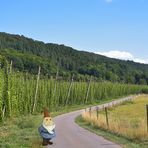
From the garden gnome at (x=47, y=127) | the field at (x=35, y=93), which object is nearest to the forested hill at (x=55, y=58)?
the field at (x=35, y=93)

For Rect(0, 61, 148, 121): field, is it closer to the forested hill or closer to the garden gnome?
the forested hill

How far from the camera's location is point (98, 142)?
70.5ft

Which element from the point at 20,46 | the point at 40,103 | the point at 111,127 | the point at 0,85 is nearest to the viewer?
the point at 111,127

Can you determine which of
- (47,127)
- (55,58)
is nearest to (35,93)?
(47,127)

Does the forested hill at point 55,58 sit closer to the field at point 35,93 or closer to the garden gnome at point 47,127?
the field at point 35,93

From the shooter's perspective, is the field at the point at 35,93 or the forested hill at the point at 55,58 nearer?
the field at the point at 35,93

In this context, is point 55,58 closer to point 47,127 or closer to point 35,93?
point 35,93

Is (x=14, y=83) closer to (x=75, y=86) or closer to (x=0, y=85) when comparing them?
(x=0, y=85)

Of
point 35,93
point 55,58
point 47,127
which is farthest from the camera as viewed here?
point 55,58

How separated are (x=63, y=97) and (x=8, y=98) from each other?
114 ft

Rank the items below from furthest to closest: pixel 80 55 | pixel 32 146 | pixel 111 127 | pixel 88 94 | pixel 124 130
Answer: pixel 80 55
pixel 88 94
pixel 111 127
pixel 124 130
pixel 32 146

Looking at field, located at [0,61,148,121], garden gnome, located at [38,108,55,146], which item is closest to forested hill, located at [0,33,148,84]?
field, located at [0,61,148,121]

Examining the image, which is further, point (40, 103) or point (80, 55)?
point (80, 55)

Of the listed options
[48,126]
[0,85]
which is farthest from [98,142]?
[0,85]
